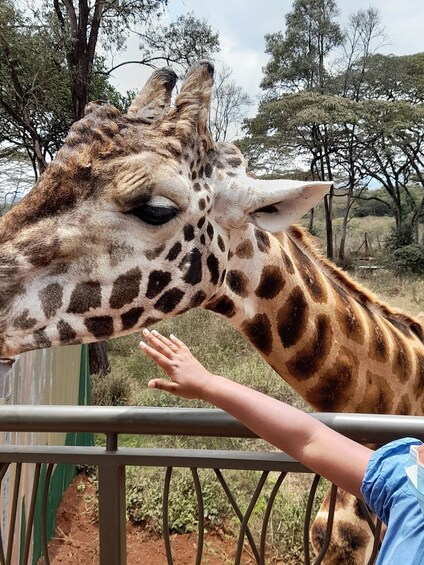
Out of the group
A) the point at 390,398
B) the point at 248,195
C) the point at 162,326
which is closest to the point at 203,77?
the point at 248,195

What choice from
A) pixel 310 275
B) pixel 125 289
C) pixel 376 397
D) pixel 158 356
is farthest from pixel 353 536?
pixel 125 289

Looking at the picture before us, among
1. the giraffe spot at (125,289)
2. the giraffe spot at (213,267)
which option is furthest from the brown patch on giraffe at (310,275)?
the giraffe spot at (125,289)

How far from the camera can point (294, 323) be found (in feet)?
7.50

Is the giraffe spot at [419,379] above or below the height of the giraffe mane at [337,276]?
below

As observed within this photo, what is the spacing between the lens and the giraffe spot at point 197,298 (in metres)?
2.01

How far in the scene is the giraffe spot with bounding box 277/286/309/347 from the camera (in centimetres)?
227

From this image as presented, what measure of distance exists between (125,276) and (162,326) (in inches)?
331

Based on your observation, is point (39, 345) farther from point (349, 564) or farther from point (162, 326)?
point (162, 326)

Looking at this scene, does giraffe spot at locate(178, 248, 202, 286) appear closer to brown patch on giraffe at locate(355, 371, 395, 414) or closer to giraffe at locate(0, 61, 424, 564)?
giraffe at locate(0, 61, 424, 564)

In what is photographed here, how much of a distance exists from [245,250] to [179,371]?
31.3 inches

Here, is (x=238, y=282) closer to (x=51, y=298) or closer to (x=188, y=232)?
(x=188, y=232)

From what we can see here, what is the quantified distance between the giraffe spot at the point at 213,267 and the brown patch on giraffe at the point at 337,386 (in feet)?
2.24

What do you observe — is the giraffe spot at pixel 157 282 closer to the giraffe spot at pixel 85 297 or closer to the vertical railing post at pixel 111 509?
the giraffe spot at pixel 85 297

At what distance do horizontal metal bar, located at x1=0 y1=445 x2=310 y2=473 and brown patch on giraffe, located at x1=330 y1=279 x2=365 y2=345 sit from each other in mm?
990
